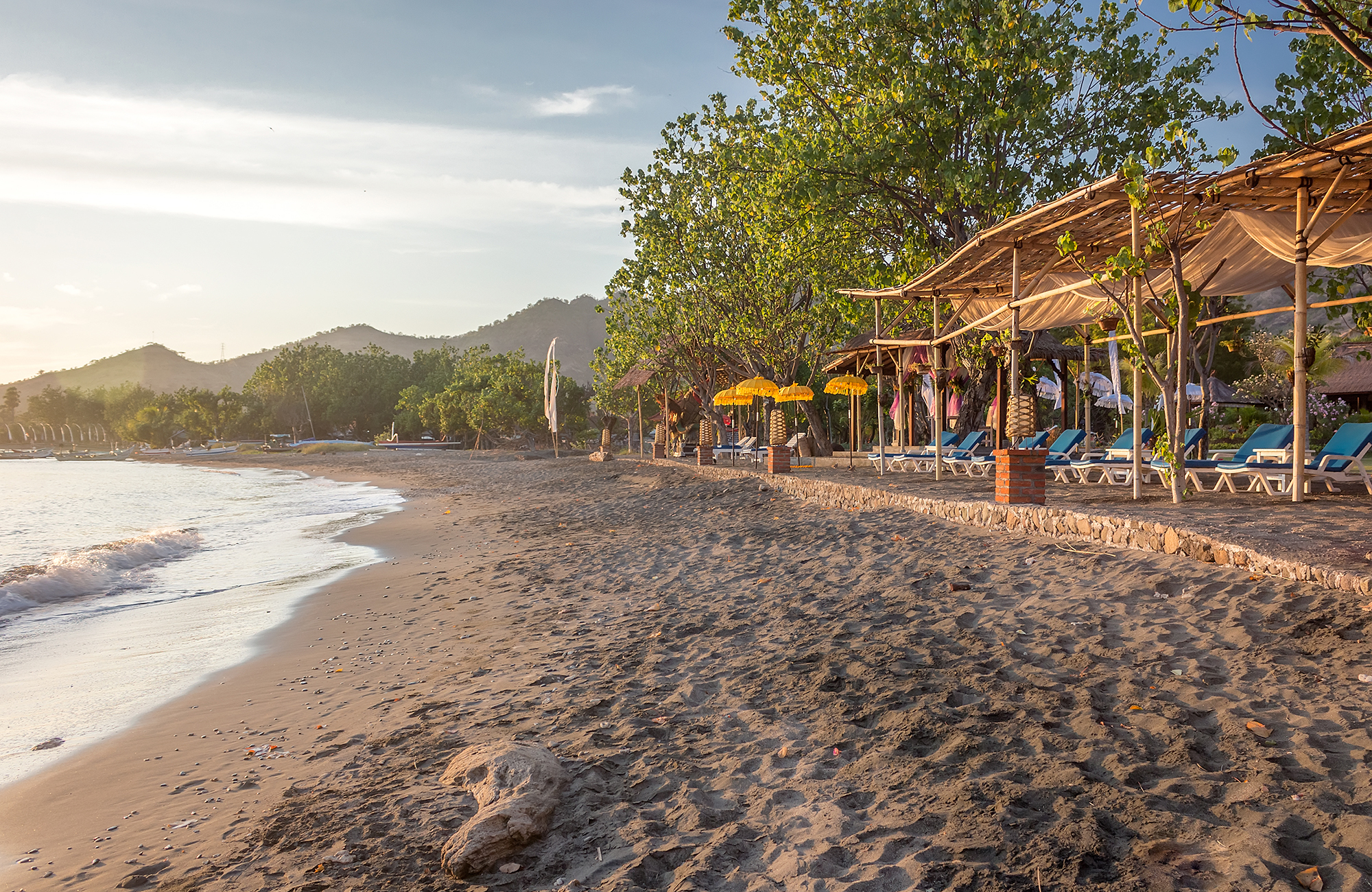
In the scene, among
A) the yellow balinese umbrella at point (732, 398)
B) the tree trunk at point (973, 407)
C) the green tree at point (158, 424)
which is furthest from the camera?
the green tree at point (158, 424)

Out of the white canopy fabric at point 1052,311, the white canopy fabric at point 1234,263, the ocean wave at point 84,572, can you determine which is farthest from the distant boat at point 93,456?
the white canopy fabric at point 1234,263

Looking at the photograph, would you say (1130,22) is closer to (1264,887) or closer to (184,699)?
(1264,887)

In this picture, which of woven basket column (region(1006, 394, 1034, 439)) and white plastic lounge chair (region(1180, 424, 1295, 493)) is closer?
white plastic lounge chair (region(1180, 424, 1295, 493))

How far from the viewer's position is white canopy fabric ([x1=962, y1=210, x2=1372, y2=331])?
285 inches

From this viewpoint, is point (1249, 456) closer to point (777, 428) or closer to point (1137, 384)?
point (1137, 384)

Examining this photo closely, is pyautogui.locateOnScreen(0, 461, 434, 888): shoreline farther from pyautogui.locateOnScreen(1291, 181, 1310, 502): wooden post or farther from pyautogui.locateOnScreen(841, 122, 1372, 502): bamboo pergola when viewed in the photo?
pyautogui.locateOnScreen(1291, 181, 1310, 502): wooden post

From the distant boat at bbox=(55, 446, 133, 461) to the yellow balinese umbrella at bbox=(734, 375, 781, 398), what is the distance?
88.8 metres

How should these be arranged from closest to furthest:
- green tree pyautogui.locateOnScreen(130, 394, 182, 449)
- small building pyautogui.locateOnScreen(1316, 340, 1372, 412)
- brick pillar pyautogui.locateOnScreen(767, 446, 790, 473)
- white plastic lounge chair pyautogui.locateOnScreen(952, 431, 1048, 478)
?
white plastic lounge chair pyautogui.locateOnScreen(952, 431, 1048, 478), brick pillar pyautogui.locateOnScreen(767, 446, 790, 473), small building pyautogui.locateOnScreen(1316, 340, 1372, 412), green tree pyautogui.locateOnScreen(130, 394, 182, 449)

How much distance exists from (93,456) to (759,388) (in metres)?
105

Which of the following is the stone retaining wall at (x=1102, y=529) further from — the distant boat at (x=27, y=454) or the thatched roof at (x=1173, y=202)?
the distant boat at (x=27, y=454)

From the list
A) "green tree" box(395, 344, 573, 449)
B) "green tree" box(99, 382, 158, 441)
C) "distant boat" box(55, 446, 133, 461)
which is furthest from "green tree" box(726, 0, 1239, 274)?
"green tree" box(99, 382, 158, 441)

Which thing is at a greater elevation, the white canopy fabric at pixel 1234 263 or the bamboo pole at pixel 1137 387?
the white canopy fabric at pixel 1234 263

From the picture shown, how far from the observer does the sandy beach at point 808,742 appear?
2.54m

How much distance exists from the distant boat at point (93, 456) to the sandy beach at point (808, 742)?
9699 centimetres
